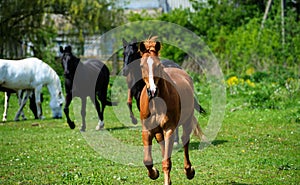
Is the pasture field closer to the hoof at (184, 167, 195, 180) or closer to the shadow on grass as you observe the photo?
the shadow on grass

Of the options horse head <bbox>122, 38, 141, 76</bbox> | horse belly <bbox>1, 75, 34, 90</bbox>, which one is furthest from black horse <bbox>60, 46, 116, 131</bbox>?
horse belly <bbox>1, 75, 34, 90</bbox>

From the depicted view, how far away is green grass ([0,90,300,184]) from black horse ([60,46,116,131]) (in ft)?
2.09

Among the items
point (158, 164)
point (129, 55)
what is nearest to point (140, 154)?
point (158, 164)

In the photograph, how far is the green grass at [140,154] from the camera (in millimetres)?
7918

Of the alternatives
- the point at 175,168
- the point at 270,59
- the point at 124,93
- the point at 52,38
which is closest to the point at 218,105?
the point at 124,93

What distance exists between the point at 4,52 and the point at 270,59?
13.4m

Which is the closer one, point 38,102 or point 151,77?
point 151,77

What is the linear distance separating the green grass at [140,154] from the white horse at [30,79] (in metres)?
2.41

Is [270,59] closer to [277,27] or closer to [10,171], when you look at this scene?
[277,27]

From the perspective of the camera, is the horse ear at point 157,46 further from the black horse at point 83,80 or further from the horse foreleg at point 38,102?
the horse foreleg at point 38,102

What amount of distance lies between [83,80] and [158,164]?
569cm

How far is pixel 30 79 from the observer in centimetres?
1784

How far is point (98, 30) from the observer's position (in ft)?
103

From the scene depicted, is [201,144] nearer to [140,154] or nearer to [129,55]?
[140,154]
